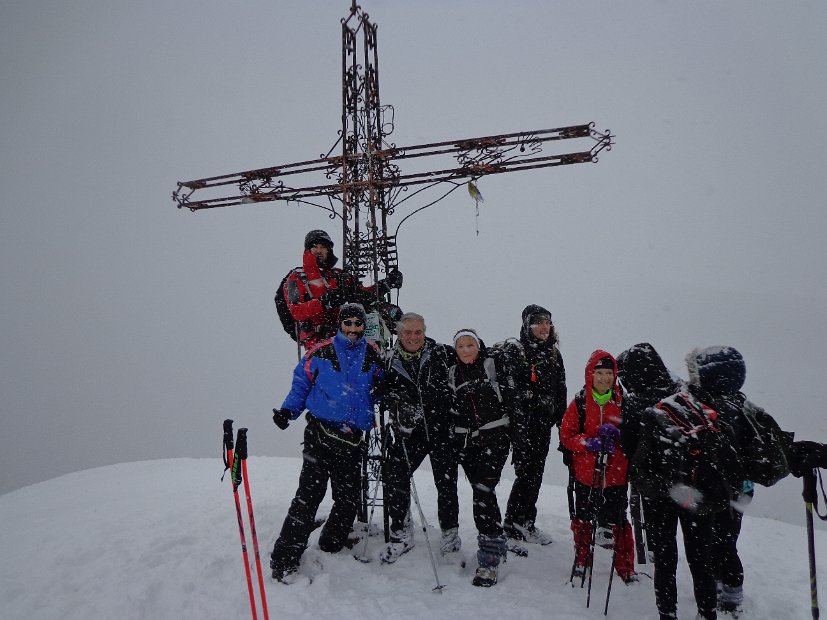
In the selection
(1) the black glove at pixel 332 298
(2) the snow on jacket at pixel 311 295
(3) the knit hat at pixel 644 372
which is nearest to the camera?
(3) the knit hat at pixel 644 372

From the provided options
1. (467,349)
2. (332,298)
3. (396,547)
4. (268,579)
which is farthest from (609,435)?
(268,579)

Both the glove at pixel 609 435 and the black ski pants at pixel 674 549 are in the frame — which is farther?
the glove at pixel 609 435

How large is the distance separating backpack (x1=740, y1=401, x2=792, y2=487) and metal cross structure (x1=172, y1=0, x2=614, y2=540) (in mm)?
3262

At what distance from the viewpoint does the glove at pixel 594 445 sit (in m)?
4.46

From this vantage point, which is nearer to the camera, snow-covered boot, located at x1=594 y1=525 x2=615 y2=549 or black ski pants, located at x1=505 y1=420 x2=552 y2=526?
snow-covered boot, located at x1=594 y1=525 x2=615 y2=549

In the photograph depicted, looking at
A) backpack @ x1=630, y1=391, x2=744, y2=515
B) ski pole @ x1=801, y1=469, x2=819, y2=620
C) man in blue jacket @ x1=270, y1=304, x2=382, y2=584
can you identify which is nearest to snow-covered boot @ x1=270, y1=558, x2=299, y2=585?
man in blue jacket @ x1=270, y1=304, x2=382, y2=584

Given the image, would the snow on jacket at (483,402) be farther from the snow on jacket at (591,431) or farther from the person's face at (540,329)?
→ the person's face at (540,329)

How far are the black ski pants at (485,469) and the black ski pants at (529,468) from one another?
61cm

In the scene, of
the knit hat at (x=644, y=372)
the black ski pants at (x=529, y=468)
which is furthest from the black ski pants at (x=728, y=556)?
the black ski pants at (x=529, y=468)

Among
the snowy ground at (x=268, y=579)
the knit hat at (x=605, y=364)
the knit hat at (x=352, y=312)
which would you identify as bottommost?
the snowy ground at (x=268, y=579)

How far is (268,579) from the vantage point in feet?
15.3

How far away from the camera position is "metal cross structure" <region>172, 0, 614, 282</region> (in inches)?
222

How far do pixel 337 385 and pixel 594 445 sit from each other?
2.64 m

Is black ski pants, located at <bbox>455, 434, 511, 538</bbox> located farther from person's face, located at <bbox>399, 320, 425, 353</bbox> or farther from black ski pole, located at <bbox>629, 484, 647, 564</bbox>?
black ski pole, located at <bbox>629, 484, 647, 564</bbox>
